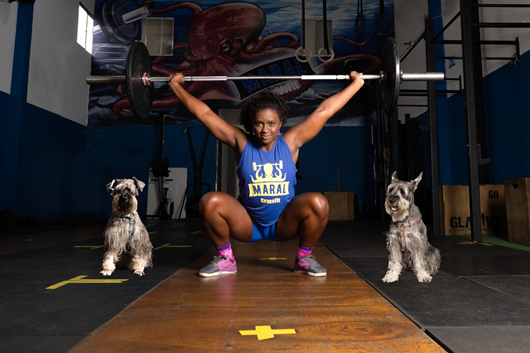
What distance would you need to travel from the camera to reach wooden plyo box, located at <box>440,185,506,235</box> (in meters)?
3.64

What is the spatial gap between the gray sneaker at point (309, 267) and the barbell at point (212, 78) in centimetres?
100

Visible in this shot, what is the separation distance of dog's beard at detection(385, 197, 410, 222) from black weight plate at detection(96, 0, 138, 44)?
7432mm

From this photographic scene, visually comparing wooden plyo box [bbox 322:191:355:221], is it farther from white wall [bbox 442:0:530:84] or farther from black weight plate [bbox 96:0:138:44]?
black weight plate [bbox 96:0:138:44]

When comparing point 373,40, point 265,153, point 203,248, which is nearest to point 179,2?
point 373,40

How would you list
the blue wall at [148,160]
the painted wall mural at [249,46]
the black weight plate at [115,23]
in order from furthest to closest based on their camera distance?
the black weight plate at [115,23] < the painted wall mural at [249,46] < the blue wall at [148,160]

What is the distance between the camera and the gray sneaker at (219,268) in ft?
5.96

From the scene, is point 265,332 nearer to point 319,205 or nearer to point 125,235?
point 319,205

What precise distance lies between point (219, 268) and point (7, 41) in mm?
5464

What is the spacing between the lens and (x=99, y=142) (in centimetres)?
Result: 717

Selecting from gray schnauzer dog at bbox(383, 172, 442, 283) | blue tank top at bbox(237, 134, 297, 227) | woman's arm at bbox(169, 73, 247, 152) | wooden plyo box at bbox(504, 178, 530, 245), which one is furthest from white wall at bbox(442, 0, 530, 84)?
woman's arm at bbox(169, 73, 247, 152)

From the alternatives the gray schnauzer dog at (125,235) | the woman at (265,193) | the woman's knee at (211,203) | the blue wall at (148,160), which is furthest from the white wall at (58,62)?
the woman's knee at (211,203)

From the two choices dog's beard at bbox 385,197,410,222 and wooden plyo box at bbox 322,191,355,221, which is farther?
wooden plyo box at bbox 322,191,355,221

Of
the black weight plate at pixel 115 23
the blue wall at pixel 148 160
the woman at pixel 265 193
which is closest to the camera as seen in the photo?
the woman at pixel 265 193

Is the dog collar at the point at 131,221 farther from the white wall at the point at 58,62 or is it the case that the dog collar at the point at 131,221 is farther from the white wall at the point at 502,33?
the white wall at the point at 58,62
